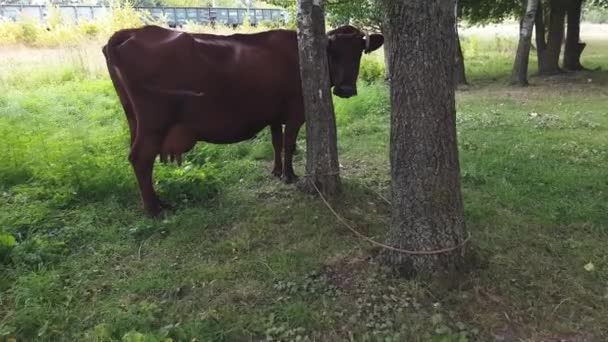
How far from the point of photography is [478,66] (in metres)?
18.7

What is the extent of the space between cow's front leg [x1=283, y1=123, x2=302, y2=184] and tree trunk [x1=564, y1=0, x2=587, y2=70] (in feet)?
42.6

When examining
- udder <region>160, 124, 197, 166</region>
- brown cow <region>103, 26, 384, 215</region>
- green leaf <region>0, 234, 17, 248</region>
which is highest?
brown cow <region>103, 26, 384, 215</region>

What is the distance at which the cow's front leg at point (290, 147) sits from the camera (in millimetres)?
5453

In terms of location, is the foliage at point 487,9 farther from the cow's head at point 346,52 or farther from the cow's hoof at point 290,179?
the cow's hoof at point 290,179

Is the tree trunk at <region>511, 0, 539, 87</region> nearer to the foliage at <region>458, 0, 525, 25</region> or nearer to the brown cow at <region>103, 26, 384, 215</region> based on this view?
the foliage at <region>458, 0, 525, 25</region>

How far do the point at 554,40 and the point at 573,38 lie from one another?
1385 millimetres

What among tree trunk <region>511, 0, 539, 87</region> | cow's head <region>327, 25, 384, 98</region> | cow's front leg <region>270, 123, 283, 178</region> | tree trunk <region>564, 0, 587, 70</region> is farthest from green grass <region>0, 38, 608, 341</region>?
tree trunk <region>564, 0, 587, 70</region>

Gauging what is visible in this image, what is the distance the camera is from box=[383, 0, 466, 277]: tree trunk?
3189 millimetres

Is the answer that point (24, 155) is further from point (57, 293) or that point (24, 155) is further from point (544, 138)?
point (544, 138)

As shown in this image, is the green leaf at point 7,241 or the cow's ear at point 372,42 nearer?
the green leaf at point 7,241

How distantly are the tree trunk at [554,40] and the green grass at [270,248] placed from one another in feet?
27.3

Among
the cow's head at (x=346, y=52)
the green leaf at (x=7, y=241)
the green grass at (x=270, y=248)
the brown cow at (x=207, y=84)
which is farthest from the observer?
the cow's head at (x=346, y=52)

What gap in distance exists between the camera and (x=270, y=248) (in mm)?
4141

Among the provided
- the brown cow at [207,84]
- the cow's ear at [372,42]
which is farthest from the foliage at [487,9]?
the brown cow at [207,84]
